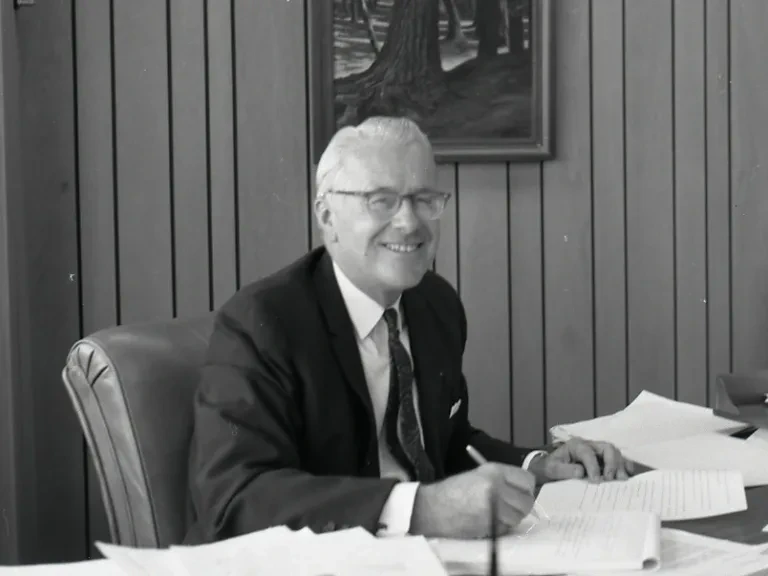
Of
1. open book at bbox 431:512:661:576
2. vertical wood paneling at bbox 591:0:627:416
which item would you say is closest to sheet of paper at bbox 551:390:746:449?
open book at bbox 431:512:661:576

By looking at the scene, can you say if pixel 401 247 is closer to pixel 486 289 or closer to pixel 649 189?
pixel 486 289

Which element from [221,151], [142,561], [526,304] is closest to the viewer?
[142,561]

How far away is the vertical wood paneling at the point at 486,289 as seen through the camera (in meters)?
2.69

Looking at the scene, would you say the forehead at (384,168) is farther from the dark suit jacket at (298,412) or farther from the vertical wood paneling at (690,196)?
the vertical wood paneling at (690,196)

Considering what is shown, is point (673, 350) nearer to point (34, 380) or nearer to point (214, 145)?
point (214, 145)

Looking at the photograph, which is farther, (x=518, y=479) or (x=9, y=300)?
(x=9, y=300)

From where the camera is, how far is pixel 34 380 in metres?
2.39

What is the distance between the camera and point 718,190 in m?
2.91

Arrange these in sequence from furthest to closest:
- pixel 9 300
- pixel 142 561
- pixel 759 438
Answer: pixel 9 300 → pixel 759 438 → pixel 142 561

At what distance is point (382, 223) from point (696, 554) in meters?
0.73

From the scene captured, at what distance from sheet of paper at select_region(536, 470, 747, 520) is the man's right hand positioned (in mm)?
168

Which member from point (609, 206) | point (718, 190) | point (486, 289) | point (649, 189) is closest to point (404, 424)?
point (486, 289)

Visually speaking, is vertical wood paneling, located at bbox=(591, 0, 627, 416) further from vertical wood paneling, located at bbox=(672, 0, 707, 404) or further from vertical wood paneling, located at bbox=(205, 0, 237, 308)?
vertical wood paneling, located at bbox=(205, 0, 237, 308)

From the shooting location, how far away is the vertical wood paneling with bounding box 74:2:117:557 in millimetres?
2396
